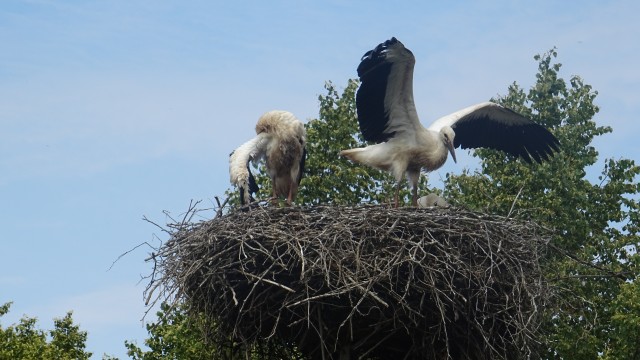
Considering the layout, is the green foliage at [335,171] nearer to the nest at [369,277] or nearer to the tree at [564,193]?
the tree at [564,193]

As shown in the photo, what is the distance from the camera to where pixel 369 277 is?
10523 millimetres

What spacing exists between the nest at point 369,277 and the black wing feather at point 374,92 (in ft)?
5.11

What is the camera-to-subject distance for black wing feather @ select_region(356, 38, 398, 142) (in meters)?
12.2

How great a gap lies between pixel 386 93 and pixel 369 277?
2.63 metres

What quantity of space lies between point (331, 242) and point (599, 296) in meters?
9.75

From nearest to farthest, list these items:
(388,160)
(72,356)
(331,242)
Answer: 1. (331,242)
2. (388,160)
3. (72,356)

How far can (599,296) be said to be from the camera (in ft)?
64.1

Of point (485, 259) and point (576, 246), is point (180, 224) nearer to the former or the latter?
point (485, 259)

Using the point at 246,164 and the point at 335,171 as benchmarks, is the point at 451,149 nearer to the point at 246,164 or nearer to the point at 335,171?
the point at 246,164

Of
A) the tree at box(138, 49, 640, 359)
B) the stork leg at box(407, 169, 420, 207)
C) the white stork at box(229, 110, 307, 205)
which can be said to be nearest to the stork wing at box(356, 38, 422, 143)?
the stork leg at box(407, 169, 420, 207)

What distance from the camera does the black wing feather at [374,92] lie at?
12.2 m

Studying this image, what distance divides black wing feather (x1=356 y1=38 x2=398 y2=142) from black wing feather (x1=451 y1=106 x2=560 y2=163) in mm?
1372

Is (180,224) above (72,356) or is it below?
below

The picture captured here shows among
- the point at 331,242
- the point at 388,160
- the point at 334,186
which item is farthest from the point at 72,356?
the point at 331,242
